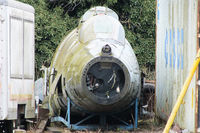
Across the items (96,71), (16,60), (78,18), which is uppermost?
(78,18)

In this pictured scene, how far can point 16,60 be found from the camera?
39.0ft

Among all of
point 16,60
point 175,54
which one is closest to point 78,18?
point 16,60

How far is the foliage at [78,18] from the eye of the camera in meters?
22.2

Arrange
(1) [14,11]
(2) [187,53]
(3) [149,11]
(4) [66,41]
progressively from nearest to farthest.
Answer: (2) [187,53] < (1) [14,11] < (4) [66,41] < (3) [149,11]

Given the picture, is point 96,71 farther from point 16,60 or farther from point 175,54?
point 175,54

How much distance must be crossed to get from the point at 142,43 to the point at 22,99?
1188cm

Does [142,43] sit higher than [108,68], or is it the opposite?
[142,43]

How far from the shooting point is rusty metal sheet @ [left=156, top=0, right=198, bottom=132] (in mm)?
8148

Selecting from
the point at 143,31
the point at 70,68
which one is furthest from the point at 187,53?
the point at 143,31

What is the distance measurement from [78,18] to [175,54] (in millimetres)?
13555

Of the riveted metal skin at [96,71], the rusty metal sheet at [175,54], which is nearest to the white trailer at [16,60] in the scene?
the riveted metal skin at [96,71]

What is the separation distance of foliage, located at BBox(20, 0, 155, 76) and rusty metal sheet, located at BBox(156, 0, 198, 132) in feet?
31.9

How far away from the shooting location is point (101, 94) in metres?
11.8

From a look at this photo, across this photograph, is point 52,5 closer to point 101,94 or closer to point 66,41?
point 66,41
